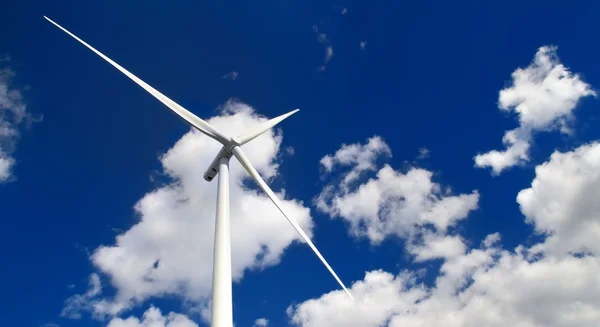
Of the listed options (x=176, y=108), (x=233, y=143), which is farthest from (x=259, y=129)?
(x=176, y=108)

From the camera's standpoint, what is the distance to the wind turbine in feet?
74.7

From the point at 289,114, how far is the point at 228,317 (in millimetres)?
28904

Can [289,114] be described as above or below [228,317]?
above

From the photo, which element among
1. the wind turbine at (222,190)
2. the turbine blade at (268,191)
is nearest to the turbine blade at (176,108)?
the wind turbine at (222,190)

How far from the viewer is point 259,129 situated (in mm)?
41281

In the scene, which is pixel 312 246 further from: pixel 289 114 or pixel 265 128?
pixel 289 114

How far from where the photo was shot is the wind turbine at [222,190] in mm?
22766

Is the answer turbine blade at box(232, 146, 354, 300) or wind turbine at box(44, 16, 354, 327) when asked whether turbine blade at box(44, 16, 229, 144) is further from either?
Result: turbine blade at box(232, 146, 354, 300)

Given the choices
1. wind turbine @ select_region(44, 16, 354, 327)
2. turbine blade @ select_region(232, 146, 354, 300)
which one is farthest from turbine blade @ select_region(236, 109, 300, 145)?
turbine blade @ select_region(232, 146, 354, 300)

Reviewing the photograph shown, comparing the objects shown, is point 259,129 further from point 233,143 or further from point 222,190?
point 222,190

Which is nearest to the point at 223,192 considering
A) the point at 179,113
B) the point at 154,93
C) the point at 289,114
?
the point at 179,113

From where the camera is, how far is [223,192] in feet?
99.7

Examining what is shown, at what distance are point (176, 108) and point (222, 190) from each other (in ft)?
27.7

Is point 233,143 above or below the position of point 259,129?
below
